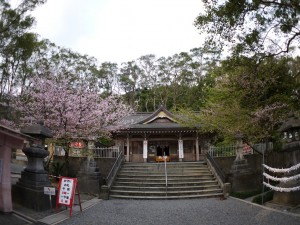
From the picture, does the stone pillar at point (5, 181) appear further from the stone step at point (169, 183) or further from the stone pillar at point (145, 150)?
the stone pillar at point (145, 150)

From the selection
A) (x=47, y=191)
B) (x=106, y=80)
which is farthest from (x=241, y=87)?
(x=106, y=80)

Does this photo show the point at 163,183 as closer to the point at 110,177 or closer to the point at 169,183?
the point at 169,183

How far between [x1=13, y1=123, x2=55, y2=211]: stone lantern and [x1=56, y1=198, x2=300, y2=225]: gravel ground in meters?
1.68

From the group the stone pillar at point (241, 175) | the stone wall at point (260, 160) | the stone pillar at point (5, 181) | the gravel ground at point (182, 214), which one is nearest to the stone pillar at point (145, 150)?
the stone wall at point (260, 160)

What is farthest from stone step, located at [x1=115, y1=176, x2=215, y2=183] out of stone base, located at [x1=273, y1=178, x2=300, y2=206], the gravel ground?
stone base, located at [x1=273, y1=178, x2=300, y2=206]

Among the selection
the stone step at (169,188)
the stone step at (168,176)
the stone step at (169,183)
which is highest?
the stone step at (168,176)

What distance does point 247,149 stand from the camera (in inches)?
808

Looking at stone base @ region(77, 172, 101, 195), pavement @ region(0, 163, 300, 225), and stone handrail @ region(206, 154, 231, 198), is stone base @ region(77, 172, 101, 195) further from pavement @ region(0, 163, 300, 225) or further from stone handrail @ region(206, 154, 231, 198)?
stone handrail @ region(206, 154, 231, 198)

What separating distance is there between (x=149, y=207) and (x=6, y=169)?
6.51m

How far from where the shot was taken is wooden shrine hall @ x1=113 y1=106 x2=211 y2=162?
28.4 metres

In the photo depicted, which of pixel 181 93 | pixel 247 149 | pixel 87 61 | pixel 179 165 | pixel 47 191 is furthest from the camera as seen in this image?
pixel 181 93

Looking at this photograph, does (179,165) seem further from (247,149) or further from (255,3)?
(255,3)

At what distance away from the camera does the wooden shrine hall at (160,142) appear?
93.2 feet

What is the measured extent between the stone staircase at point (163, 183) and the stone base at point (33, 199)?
5.67 meters
